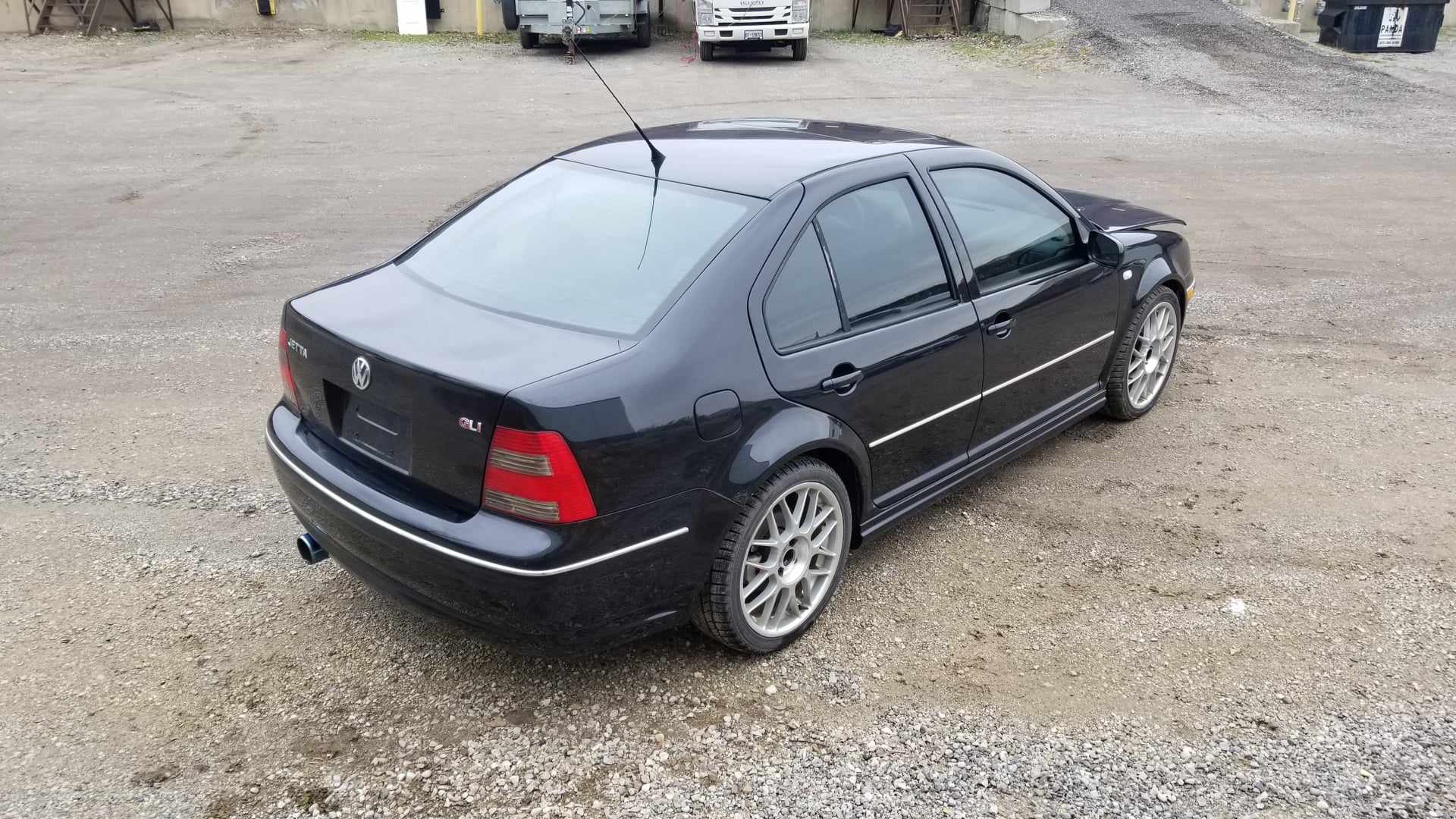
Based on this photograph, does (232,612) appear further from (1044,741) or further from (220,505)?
(1044,741)

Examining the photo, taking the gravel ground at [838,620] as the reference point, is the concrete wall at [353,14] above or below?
above

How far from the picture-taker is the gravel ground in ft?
9.74

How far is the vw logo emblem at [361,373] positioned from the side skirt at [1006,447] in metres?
1.78

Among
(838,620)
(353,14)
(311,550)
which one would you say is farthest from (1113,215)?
(353,14)

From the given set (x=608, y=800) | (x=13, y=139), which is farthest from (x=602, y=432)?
(x=13, y=139)

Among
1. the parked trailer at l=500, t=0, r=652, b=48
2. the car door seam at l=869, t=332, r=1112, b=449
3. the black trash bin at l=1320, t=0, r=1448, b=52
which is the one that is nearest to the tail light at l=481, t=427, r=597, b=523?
the car door seam at l=869, t=332, r=1112, b=449

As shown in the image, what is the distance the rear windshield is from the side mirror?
1943 millimetres

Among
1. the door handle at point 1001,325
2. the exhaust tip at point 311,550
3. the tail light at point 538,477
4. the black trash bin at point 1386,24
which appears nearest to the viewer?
the tail light at point 538,477

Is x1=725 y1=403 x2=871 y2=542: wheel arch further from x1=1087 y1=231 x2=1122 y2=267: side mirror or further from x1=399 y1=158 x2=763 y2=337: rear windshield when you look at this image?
x1=1087 y1=231 x2=1122 y2=267: side mirror

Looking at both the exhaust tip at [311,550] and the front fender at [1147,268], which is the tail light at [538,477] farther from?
the front fender at [1147,268]

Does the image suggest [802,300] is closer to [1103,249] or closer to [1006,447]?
[1006,447]

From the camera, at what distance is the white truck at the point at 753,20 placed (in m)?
18.7

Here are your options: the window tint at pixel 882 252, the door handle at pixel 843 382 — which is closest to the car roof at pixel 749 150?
the window tint at pixel 882 252

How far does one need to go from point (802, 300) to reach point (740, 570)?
0.90 m
